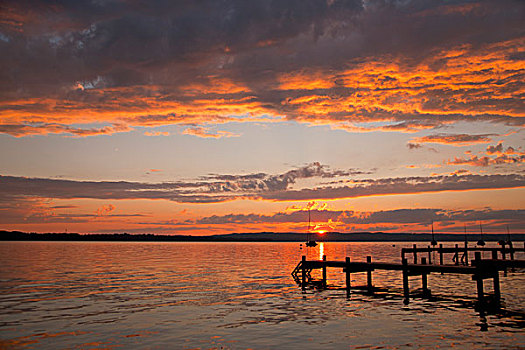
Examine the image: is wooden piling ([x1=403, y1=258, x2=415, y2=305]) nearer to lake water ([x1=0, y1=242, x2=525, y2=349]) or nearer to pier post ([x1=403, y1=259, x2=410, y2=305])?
A: pier post ([x1=403, y1=259, x2=410, y2=305])

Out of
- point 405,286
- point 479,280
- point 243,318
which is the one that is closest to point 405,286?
point 405,286

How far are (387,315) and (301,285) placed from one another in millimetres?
16704

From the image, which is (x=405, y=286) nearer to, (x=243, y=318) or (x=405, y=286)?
(x=405, y=286)

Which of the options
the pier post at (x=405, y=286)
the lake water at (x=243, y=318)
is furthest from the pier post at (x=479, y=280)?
the pier post at (x=405, y=286)

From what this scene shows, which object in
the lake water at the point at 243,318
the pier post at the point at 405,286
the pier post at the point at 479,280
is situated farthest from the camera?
the pier post at the point at 405,286

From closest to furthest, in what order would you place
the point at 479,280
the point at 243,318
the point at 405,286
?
the point at 243,318
the point at 479,280
the point at 405,286

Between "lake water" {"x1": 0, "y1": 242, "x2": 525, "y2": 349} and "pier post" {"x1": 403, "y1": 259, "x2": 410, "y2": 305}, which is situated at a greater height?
"pier post" {"x1": 403, "y1": 259, "x2": 410, "y2": 305}

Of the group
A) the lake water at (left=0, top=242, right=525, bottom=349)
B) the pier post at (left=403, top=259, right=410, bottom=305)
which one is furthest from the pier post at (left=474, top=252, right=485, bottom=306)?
the pier post at (left=403, top=259, right=410, bottom=305)

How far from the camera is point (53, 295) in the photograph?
112 ft

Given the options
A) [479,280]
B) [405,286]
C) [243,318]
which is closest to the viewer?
[243,318]

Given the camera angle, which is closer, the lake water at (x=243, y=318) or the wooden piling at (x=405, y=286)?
the lake water at (x=243, y=318)

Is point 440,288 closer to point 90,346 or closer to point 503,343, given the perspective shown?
point 503,343

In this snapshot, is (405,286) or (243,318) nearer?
(243,318)

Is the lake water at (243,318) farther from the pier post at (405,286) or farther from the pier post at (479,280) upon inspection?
the pier post at (479,280)
